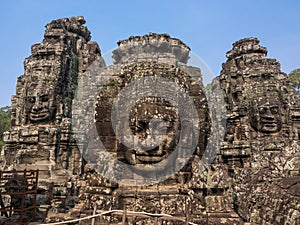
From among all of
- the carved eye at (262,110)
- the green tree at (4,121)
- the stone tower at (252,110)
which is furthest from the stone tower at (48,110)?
the green tree at (4,121)

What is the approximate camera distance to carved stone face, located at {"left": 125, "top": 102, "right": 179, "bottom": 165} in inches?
244

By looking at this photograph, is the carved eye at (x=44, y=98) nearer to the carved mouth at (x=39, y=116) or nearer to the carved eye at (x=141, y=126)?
the carved mouth at (x=39, y=116)

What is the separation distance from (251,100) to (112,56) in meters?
7.13

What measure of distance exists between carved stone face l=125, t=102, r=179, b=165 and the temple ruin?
0.08 feet

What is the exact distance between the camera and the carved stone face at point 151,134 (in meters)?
6.20

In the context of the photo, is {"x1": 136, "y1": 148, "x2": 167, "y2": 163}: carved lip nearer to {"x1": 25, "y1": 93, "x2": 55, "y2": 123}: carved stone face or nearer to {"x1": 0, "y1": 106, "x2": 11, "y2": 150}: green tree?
{"x1": 25, "y1": 93, "x2": 55, "y2": 123}: carved stone face

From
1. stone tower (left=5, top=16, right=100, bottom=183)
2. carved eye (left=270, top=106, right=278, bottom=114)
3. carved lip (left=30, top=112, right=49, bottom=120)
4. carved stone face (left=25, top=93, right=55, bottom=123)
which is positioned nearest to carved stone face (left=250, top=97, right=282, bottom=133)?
carved eye (left=270, top=106, right=278, bottom=114)

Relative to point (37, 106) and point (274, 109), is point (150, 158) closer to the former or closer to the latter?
point (274, 109)

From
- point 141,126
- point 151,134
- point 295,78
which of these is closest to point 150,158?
point 151,134

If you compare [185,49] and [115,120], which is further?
[185,49]

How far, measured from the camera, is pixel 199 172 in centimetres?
580

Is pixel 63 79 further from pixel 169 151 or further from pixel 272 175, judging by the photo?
pixel 272 175

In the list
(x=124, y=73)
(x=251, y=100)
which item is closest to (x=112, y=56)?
(x=124, y=73)

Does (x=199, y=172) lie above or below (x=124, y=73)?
below
